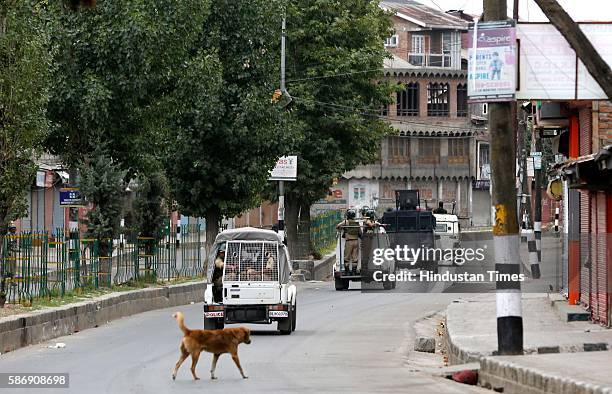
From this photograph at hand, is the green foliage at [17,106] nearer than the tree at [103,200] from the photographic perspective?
Yes

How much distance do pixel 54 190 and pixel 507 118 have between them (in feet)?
172

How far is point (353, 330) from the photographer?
27359 mm

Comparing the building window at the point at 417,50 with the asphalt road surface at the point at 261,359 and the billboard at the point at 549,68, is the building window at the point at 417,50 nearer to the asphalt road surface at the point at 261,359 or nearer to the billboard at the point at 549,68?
the asphalt road surface at the point at 261,359

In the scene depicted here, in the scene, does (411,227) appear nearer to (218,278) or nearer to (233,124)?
(233,124)

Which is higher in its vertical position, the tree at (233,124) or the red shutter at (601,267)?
the tree at (233,124)

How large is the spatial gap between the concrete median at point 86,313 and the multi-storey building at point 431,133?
62.0 meters

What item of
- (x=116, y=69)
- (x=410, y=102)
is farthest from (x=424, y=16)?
(x=116, y=69)

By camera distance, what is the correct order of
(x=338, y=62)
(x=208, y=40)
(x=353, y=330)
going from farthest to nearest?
(x=338, y=62) → (x=208, y=40) → (x=353, y=330)

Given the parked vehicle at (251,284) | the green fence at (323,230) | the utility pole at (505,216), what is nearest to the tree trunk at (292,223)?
the green fence at (323,230)

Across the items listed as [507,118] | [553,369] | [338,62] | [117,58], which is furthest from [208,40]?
[553,369]

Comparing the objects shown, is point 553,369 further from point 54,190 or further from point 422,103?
point 422,103

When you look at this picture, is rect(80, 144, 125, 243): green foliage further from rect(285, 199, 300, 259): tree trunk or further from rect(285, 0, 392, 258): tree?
rect(285, 199, 300, 259): tree trunk

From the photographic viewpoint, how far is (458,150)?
10162cm

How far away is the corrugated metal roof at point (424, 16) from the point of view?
101 meters
